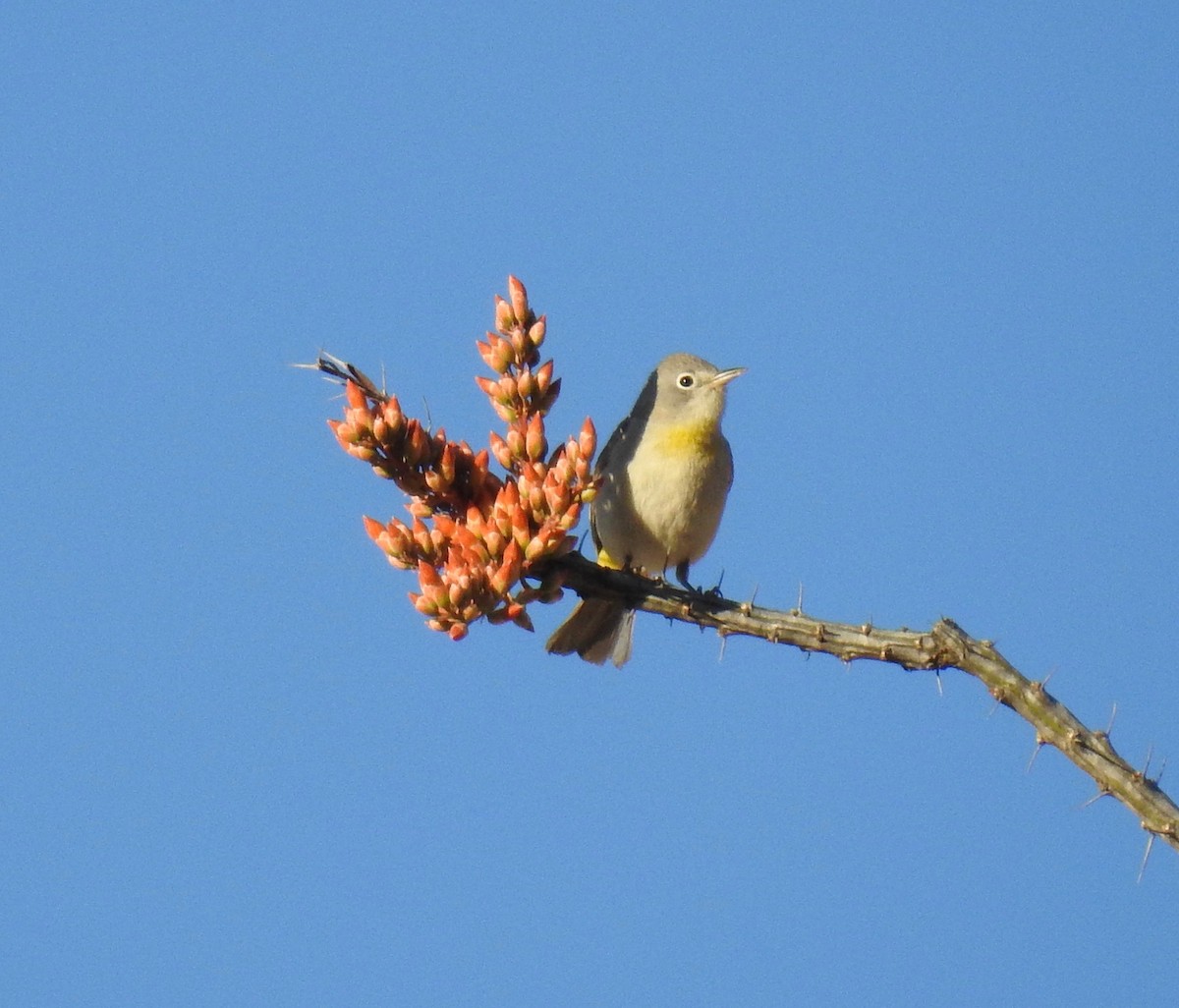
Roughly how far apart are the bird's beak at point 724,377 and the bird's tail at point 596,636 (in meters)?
1.47

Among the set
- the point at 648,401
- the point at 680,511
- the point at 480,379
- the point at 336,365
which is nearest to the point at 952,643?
the point at 480,379

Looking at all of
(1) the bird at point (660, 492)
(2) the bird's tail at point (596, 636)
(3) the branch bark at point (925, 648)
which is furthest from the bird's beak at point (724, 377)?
(3) the branch bark at point (925, 648)

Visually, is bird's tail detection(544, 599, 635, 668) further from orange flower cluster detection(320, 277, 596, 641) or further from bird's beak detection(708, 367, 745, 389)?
orange flower cluster detection(320, 277, 596, 641)

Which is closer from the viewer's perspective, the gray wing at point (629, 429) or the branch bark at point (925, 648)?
the branch bark at point (925, 648)

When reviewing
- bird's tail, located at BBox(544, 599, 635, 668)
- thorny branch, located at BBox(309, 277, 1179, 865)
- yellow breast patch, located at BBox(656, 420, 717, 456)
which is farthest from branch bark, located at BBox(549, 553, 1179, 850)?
yellow breast patch, located at BBox(656, 420, 717, 456)

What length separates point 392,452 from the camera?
5.73m

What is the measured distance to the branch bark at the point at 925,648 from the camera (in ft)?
15.9

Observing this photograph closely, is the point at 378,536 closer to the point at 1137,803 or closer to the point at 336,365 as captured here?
the point at 336,365

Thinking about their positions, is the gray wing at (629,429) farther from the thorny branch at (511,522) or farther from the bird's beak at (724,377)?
the thorny branch at (511,522)

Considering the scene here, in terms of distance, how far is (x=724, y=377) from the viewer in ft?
27.9

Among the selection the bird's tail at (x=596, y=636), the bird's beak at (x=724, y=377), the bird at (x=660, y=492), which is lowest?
the bird's tail at (x=596, y=636)

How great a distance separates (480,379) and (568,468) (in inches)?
22.6

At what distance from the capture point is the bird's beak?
8492mm

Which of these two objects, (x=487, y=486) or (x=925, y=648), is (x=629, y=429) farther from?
(x=925, y=648)
